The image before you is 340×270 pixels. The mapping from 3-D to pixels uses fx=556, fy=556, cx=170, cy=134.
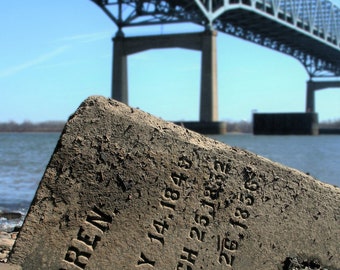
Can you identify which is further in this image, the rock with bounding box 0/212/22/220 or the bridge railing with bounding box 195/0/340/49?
the bridge railing with bounding box 195/0/340/49

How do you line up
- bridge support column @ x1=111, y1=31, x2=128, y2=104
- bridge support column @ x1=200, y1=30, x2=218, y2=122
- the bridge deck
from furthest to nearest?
the bridge deck → bridge support column @ x1=111, y1=31, x2=128, y2=104 → bridge support column @ x1=200, y1=30, x2=218, y2=122

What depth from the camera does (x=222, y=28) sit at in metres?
50.1

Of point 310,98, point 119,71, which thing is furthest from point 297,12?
point 119,71

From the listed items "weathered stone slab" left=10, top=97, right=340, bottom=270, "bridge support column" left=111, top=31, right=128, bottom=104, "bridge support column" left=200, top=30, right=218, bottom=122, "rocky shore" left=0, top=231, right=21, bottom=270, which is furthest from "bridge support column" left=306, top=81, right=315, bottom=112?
"weathered stone slab" left=10, top=97, right=340, bottom=270

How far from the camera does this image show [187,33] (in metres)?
41.2

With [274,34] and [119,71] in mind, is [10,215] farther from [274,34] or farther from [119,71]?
[274,34]

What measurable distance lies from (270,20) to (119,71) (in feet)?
45.2

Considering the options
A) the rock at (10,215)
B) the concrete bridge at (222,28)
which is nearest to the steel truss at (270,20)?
the concrete bridge at (222,28)

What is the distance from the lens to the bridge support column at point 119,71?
4253 cm

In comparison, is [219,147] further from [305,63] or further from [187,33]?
[305,63]

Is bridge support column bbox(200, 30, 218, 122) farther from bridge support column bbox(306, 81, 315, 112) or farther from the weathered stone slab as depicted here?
the weathered stone slab

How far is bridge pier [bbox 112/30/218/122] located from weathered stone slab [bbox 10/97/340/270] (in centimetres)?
3650

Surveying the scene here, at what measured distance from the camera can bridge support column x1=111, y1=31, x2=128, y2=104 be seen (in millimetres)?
42531

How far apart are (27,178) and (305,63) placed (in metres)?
57.5
